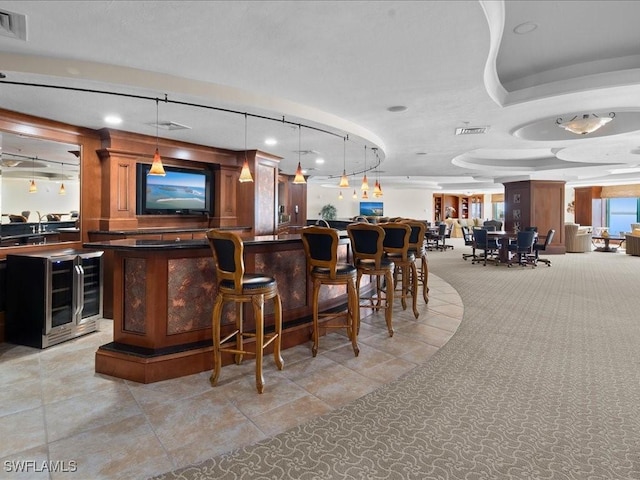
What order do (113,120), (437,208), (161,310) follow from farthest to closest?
(437,208) < (113,120) < (161,310)

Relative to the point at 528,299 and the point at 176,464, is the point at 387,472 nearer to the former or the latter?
the point at 176,464

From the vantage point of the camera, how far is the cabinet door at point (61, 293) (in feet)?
12.2

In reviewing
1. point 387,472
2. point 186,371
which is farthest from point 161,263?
point 387,472

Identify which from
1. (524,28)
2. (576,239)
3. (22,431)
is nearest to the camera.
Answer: (22,431)

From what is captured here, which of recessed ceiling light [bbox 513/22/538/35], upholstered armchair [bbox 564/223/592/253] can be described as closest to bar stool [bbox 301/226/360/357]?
recessed ceiling light [bbox 513/22/538/35]

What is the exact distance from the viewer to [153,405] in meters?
2.45

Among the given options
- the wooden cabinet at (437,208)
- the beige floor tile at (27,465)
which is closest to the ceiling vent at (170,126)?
the beige floor tile at (27,465)

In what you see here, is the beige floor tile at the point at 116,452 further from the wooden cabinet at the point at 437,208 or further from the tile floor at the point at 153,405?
the wooden cabinet at the point at 437,208

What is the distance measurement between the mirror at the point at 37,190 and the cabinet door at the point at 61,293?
0.77 meters

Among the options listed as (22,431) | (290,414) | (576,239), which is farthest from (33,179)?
(576,239)

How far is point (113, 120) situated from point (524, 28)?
4810 millimetres

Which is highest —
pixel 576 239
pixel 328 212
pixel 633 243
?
pixel 328 212

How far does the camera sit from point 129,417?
7.57 feet

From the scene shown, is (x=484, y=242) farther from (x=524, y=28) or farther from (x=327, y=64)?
(x=327, y=64)
